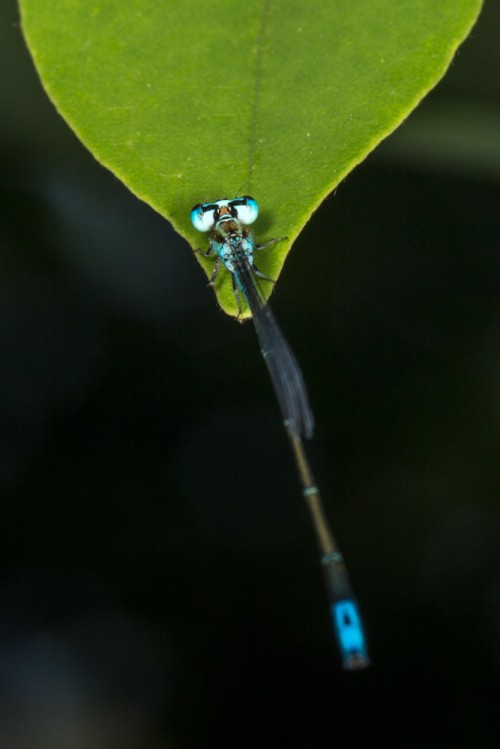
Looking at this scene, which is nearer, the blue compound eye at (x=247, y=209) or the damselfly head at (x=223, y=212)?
the blue compound eye at (x=247, y=209)

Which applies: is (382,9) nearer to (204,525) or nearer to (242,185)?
(242,185)

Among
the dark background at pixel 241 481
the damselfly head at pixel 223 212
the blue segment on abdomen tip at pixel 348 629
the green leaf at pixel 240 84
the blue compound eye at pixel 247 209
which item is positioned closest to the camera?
the green leaf at pixel 240 84

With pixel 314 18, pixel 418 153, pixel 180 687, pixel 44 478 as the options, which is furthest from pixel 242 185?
pixel 180 687

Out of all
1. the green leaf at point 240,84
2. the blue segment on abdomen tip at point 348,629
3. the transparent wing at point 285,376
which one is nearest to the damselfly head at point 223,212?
the green leaf at point 240,84

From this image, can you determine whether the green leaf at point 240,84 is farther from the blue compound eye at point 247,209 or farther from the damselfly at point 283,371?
the damselfly at point 283,371

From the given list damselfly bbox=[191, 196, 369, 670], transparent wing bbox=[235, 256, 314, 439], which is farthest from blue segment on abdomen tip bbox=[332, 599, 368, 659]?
transparent wing bbox=[235, 256, 314, 439]
